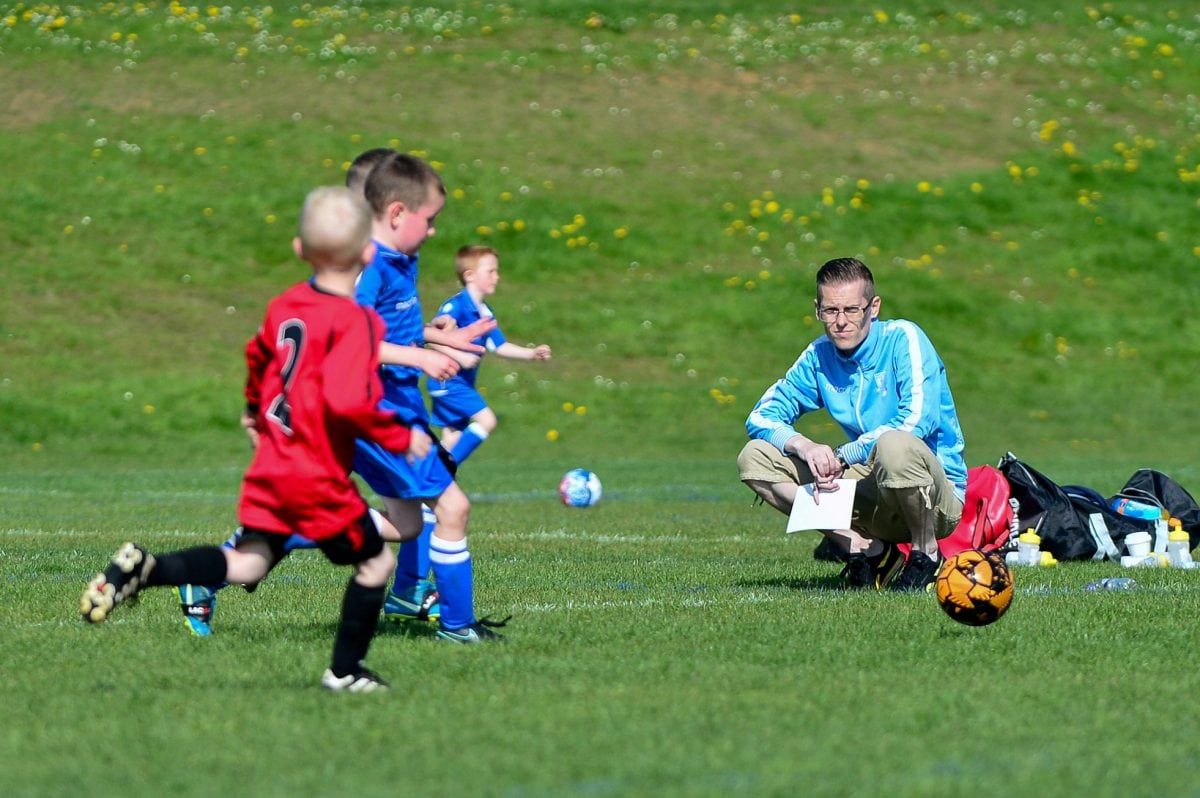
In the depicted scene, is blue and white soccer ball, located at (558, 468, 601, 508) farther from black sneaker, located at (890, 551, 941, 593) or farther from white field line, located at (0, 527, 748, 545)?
black sneaker, located at (890, 551, 941, 593)

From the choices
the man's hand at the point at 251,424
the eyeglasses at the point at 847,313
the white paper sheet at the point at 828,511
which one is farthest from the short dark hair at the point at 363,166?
the white paper sheet at the point at 828,511

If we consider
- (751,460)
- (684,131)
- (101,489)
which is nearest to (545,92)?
(684,131)

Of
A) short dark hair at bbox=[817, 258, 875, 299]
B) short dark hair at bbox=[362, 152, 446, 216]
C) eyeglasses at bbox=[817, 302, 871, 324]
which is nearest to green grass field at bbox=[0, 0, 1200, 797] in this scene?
eyeglasses at bbox=[817, 302, 871, 324]

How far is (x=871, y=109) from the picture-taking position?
1275 inches

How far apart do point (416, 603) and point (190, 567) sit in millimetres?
1928


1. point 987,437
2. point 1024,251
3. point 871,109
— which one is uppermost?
point 871,109

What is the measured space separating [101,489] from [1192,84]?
2478cm

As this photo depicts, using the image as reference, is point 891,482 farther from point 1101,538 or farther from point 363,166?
point 363,166

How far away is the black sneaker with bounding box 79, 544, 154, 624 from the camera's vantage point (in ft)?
17.9

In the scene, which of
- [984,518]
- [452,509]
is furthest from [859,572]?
[452,509]

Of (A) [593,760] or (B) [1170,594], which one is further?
(B) [1170,594]

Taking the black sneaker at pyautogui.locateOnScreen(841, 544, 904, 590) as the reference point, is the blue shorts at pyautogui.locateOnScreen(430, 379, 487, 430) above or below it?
above

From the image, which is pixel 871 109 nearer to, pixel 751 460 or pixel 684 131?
pixel 684 131

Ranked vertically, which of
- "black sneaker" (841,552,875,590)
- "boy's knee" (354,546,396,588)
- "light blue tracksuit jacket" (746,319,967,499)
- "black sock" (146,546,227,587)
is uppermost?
"light blue tracksuit jacket" (746,319,967,499)
